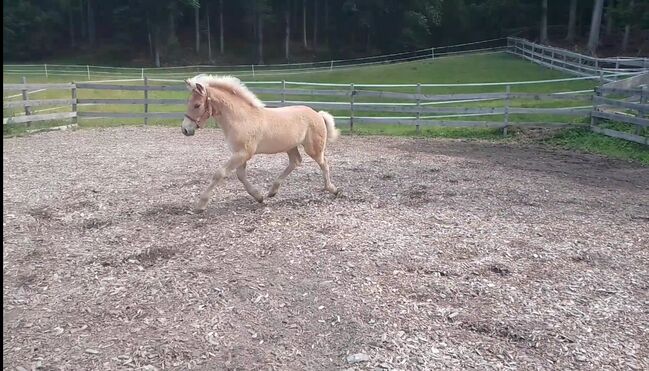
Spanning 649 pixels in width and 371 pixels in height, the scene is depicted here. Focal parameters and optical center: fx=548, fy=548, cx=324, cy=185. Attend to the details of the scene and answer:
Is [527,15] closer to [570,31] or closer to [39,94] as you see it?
[570,31]

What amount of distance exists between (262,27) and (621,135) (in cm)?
3725

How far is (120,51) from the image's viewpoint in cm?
4619

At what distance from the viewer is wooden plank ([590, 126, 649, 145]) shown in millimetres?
11595

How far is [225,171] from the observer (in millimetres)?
6250

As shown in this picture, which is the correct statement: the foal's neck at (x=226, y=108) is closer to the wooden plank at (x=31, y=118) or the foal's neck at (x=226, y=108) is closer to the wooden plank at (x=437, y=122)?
the wooden plank at (x=437, y=122)

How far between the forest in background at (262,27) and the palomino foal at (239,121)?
37167mm

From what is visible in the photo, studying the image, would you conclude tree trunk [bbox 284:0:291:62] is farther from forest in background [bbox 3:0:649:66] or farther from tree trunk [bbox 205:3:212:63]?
tree trunk [bbox 205:3:212:63]

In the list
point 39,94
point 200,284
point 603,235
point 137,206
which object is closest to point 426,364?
point 200,284

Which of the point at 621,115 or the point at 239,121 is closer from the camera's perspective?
the point at 239,121

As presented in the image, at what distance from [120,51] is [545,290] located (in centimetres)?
4740

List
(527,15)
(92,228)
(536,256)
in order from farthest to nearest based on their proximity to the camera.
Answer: (527,15) → (92,228) → (536,256)

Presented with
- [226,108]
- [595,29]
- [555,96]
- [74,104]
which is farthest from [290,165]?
[595,29]

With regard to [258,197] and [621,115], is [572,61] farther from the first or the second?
[258,197]

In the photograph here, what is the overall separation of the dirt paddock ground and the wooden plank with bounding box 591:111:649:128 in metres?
4.06
